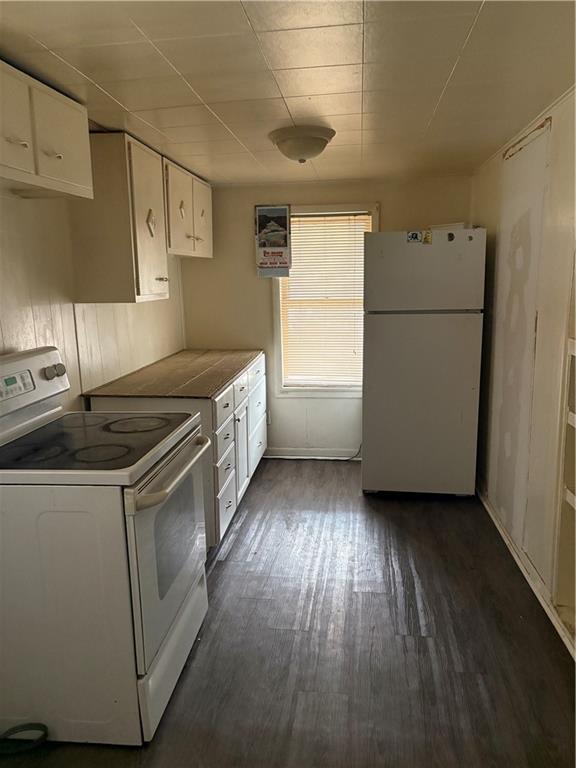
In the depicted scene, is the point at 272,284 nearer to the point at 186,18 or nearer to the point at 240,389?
the point at 240,389

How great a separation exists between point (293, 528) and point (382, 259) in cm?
170

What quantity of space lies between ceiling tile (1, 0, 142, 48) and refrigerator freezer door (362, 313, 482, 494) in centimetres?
220

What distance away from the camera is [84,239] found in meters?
2.57

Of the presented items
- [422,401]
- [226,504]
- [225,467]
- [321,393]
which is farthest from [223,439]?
[321,393]

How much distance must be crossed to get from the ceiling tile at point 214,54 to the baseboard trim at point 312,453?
9.96 ft

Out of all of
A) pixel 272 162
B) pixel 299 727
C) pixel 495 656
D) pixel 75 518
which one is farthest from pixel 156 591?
pixel 272 162

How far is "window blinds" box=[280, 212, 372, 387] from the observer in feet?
13.4

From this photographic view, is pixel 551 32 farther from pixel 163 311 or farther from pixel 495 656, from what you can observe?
pixel 163 311

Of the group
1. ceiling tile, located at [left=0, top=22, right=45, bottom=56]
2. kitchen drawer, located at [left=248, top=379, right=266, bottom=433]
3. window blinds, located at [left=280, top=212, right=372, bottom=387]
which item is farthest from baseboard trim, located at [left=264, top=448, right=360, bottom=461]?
ceiling tile, located at [left=0, top=22, right=45, bottom=56]

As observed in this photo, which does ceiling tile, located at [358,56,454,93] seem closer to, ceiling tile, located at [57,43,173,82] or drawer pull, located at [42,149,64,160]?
ceiling tile, located at [57,43,173,82]

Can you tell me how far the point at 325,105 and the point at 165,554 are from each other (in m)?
1.82

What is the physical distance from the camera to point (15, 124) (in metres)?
1.69

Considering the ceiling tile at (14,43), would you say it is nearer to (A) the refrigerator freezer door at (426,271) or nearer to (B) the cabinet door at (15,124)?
(B) the cabinet door at (15,124)

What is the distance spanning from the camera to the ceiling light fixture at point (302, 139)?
2.55 meters
